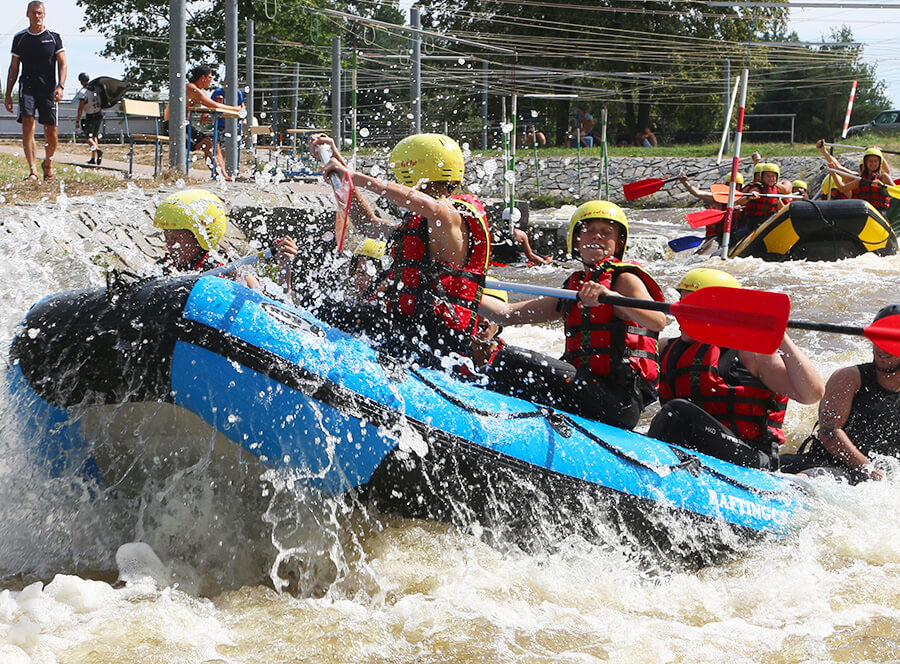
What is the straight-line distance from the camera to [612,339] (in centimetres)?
420

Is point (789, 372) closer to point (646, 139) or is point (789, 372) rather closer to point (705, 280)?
point (705, 280)

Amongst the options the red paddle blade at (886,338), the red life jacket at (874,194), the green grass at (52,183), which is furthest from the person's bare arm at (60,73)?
the red life jacket at (874,194)

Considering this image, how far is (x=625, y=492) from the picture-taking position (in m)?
3.71

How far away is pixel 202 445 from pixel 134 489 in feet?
1.57

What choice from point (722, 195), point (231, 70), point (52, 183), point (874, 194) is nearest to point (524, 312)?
point (52, 183)

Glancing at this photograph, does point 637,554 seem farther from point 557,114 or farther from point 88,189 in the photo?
point 557,114

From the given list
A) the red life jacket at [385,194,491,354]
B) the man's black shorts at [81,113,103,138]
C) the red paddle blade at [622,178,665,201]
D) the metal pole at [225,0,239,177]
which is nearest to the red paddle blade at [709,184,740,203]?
the red paddle blade at [622,178,665,201]

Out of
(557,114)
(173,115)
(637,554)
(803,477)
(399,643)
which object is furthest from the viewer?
(557,114)

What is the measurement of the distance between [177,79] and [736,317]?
7798 millimetres

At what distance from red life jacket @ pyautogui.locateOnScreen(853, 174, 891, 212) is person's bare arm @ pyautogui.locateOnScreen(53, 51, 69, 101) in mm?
9931

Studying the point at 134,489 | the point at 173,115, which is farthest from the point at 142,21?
the point at 134,489

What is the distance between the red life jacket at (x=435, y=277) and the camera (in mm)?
3924

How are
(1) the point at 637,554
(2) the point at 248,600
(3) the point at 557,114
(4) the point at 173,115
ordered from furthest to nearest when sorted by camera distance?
(3) the point at 557,114 < (4) the point at 173,115 < (1) the point at 637,554 < (2) the point at 248,600

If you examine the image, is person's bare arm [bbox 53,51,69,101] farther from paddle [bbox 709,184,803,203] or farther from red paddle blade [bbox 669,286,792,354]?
paddle [bbox 709,184,803,203]
